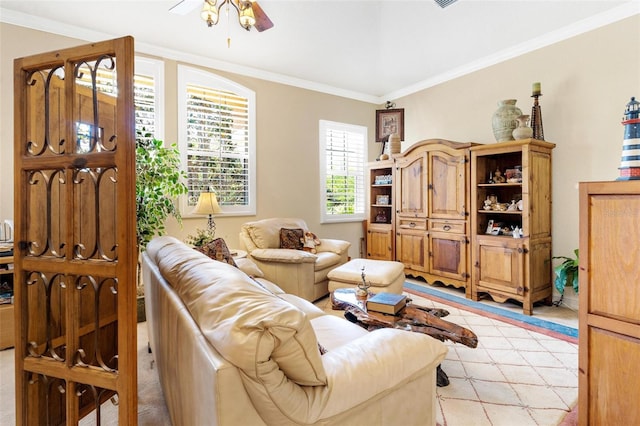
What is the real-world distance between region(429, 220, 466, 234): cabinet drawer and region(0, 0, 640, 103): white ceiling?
2.17m

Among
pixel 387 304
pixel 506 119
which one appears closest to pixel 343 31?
pixel 506 119

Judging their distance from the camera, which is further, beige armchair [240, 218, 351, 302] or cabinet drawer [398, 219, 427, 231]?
cabinet drawer [398, 219, 427, 231]

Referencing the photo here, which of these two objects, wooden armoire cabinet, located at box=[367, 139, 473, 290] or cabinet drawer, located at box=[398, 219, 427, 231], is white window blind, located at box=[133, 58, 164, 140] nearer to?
wooden armoire cabinet, located at box=[367, 139, 473, 290]

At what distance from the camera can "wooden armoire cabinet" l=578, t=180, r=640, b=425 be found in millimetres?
1320

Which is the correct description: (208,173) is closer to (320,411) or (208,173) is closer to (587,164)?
(320,411)

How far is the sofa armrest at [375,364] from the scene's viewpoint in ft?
3.43

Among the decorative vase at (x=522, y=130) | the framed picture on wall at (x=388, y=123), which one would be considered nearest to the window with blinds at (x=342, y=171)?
the framed picture on wall at (x=388, y=123)

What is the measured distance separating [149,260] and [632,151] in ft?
8.41

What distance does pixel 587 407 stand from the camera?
4.83 ft

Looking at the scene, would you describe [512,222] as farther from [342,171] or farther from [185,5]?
[185,5]

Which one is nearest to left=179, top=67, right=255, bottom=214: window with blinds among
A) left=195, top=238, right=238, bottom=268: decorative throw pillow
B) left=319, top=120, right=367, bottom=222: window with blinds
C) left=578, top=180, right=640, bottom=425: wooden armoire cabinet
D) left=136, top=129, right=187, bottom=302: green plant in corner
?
left=136, top=129, right=187, bottom=302: green plant in corner

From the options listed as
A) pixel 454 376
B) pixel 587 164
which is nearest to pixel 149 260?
pixel 454 376

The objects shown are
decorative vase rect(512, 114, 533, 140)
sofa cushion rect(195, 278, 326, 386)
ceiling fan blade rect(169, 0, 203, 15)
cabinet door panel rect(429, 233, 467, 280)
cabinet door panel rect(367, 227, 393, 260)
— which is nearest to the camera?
sofa cushion rect(195, 278, 326, 386)

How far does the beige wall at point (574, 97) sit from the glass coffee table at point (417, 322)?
8.02 feet
